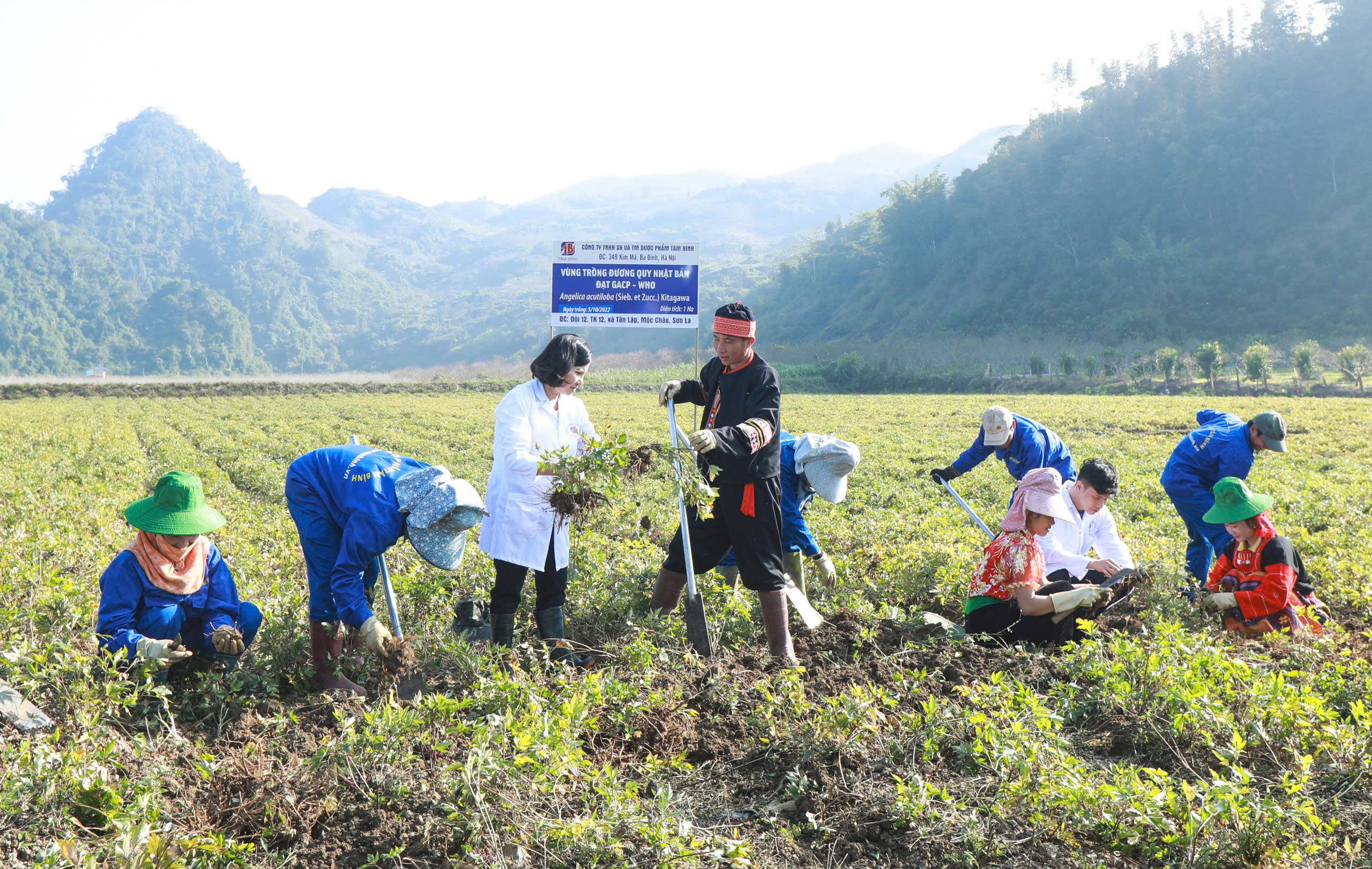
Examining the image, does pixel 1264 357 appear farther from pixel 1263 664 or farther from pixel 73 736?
pixel 73 736

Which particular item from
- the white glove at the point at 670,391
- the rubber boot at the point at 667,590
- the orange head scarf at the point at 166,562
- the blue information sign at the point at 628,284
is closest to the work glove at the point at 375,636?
the orange head scarf at the point at 166,562

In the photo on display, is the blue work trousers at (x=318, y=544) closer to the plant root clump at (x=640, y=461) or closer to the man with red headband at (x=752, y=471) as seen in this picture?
the plant root clump at (x=640, y=461)

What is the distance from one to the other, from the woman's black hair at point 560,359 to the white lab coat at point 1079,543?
2846mm

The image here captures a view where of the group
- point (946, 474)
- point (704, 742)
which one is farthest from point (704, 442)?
point (946, 474)

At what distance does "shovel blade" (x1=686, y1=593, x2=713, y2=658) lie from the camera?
4.61m

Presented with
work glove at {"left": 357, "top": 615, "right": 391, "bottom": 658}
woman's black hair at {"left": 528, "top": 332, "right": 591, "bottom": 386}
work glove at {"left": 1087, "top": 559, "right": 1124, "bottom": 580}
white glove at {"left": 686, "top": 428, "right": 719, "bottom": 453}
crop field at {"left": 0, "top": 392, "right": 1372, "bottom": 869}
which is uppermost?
woman's black hair at {"left": 528, "top": 332, "right": 591, "bottom": 386}

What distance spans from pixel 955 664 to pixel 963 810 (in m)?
1.44

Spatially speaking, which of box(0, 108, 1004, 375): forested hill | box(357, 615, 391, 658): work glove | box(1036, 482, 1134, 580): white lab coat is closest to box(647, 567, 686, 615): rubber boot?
box(357, 615, 391, 658): work glove

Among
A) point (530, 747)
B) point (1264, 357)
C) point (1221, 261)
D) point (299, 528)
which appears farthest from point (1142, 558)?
point (1221, 261)

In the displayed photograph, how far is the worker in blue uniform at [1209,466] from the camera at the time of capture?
18.7 ft

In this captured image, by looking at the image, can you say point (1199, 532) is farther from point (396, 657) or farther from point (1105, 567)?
point (396, 657)

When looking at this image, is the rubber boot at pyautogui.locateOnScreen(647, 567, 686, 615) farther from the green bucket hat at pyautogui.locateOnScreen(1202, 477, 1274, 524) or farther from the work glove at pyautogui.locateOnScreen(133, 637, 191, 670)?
the green bucket hat at pyautogui.locateOnScreen(1202, 477, 1274, 524)

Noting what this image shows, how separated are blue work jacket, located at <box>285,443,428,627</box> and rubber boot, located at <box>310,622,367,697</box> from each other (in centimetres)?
23

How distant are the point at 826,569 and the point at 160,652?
12.8ft
